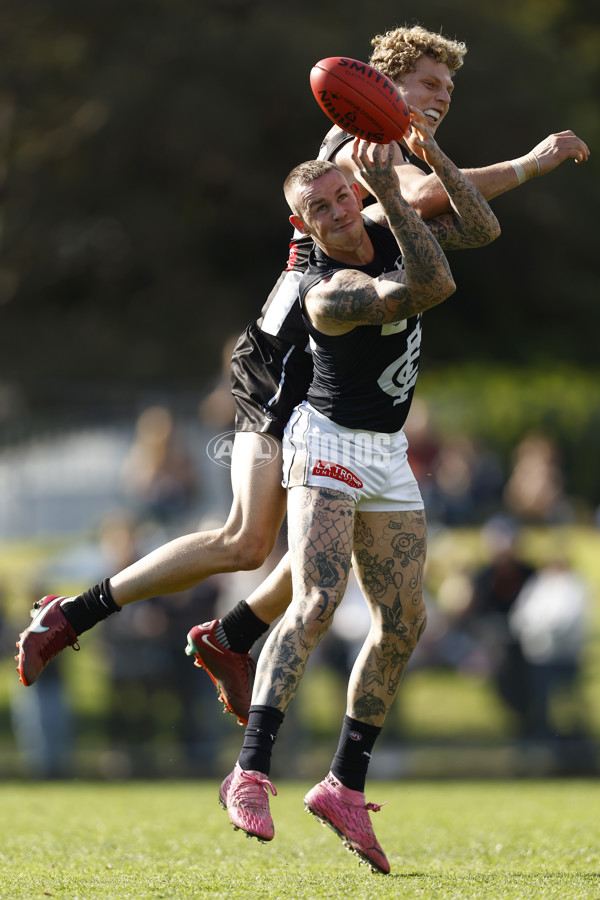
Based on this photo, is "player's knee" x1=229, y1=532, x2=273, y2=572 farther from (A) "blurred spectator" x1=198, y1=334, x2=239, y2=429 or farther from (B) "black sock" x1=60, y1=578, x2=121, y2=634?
(A) "blurred spectator" x1=198, y1=334, x2=239, y2=429

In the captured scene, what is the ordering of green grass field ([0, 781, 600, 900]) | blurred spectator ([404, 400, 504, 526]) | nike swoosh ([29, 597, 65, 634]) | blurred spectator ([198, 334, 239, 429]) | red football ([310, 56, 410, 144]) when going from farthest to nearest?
blurred spectator ([404, 400, 504, 526])
blurred spectator ([198, 334, 239, 429])
nike swoosh ([29, 597, 65, 634])
red football ([310, 56, 410, 144])
green grass field ([0, 781, 600, 900])

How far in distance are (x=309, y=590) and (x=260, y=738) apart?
562 millimetres

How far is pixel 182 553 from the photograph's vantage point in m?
5.12

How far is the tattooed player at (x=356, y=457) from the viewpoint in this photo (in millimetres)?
4367

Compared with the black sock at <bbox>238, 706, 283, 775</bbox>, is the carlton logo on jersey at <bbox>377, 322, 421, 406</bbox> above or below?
above

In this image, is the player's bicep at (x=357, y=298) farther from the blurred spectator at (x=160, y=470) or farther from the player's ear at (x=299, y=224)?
the blurred spectator at (x=160, y=470)

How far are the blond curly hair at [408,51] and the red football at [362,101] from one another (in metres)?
0.53

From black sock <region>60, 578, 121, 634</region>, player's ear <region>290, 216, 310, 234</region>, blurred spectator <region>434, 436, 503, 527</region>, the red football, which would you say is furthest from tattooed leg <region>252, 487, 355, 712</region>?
blurred spectator <region>434, 436, 503, 527</region>

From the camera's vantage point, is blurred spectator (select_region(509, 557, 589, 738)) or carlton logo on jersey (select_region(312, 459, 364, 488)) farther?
blurred spectator (select_region(509, 557, 589, 738))

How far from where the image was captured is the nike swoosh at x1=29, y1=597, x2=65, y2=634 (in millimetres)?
5195

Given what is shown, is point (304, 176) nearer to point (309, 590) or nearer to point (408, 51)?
point (408, 51)

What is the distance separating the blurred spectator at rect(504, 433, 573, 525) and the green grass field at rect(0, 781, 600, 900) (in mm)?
4346

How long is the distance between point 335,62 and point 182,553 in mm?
2020

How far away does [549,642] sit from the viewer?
1035 cm
